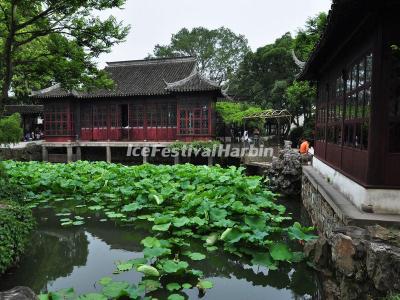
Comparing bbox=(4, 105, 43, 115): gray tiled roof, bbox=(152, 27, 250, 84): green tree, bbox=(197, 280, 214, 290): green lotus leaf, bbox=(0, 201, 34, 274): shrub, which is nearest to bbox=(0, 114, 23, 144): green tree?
bbox=(0, 201, 34, 274): shrub

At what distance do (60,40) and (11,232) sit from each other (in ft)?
16.6

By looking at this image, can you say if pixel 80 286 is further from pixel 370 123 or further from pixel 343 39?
pixel 343 39

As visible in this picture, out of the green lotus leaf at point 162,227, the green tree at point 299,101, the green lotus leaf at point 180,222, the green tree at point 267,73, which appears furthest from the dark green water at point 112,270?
the green tree at point 267,73

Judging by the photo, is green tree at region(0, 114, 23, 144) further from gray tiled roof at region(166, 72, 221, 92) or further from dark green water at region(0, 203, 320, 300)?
gray tiled roof at region(166, 72, 221, 92)

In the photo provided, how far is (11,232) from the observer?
502cm

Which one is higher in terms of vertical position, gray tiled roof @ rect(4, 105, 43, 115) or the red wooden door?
gray tiled roof @ rect(4, 105, 43, 115)

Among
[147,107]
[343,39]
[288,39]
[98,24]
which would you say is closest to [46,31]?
[98,24]

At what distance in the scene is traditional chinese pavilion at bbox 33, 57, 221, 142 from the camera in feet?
61.5

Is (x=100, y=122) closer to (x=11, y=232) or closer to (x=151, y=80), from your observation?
(x=151, y=80)

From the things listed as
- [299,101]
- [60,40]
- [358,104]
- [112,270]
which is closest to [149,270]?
[112,270]

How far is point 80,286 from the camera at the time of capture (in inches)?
192

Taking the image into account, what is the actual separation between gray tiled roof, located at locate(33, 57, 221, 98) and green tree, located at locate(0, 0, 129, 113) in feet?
31.4

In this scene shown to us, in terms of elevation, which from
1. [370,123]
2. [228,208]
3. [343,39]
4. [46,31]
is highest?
[46,31]

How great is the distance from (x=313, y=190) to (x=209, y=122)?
435 inches
